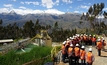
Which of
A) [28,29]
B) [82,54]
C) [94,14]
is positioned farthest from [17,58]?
[28,29]

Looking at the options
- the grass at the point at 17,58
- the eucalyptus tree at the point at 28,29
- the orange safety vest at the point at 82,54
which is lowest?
the eucalyptus tree at the point at 28,29

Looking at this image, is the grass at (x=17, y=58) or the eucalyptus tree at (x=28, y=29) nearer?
the grass at (x=17, y=58)

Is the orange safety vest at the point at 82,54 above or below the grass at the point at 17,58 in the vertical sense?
above

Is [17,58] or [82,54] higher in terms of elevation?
[82,54]

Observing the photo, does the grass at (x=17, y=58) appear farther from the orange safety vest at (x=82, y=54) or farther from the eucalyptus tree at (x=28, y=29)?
the eucalyptus tree at (x=28, y=29)

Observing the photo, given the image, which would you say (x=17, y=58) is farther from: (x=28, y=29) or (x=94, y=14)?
(x=28, y=29)

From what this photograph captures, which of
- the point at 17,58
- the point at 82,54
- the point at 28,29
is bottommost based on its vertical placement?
the point at 28,29

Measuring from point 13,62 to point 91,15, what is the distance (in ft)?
230

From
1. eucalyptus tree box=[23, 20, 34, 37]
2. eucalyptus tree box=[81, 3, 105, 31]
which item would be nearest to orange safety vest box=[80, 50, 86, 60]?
eucalyptus tree box=[81, 3, 105, 31]

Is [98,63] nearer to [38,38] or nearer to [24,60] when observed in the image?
[24,60]

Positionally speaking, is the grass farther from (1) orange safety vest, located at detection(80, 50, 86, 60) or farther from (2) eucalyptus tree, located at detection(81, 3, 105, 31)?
(2) eucalyptus tree, located at detection(81, 3, 105, 31)

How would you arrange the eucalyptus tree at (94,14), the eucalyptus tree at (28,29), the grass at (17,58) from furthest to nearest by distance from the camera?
the eucalyptus tree at (28,29)
the eucalyptus tree at (94,14)
the grass at (17,58)

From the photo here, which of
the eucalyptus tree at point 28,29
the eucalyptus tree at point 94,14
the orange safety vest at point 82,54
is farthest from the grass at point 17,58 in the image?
the eucalyptus tree at point 28,29

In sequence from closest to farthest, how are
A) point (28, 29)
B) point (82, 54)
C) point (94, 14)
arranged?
1. point (82, 54)
2. point (94, 14)
3. point (28, 29)
